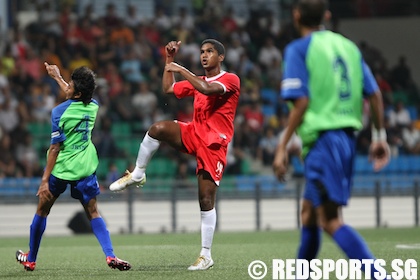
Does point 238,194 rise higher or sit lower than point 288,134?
lower

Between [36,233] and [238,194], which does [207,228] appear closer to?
[36,233]

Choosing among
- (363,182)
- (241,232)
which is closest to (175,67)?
(241,232)

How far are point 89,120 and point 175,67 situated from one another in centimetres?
102

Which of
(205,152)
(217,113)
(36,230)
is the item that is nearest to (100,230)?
(36,230)

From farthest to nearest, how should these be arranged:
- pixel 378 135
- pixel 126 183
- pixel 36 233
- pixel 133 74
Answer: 1. pixel 133 74
2. pixel 126 183
3. pixel 36 233
4. pixel 378 135

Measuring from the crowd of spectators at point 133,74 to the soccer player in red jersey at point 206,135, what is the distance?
1065 centimetres

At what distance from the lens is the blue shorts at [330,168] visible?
6.89 m

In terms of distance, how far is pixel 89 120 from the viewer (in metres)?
10.2

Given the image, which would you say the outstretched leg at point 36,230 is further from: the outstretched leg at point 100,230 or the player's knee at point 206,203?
the player's knee at point 206,203

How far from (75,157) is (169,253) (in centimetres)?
290

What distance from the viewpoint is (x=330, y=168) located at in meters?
6.90

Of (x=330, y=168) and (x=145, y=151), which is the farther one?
(x=145, y=151)

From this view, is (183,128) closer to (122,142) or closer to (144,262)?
(144,262)

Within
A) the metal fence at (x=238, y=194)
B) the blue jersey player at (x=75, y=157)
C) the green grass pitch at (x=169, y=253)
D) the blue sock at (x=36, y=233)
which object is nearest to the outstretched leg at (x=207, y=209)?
the green grass pitch at (x=169, y=253)
